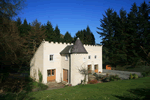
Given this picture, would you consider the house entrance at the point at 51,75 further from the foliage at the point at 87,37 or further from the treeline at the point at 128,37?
the foliage at the point at 87,37

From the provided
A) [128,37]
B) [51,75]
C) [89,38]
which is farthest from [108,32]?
[51,75]

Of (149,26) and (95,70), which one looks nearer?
(95,70)

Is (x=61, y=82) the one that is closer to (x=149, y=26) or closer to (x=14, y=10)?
(x=14, y=10)

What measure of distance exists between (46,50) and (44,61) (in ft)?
6.05

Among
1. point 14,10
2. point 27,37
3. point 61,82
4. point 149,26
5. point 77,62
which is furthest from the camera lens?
point 27,37

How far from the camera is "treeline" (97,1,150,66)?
27.5 metres

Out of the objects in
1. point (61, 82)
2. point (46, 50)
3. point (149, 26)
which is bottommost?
point (61, 82)

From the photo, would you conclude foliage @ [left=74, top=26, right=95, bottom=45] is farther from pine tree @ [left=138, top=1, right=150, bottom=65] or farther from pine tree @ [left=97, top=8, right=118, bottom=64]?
pine tree @ [left=138, top=1, right=150, bottom=65]

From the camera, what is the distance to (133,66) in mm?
27328

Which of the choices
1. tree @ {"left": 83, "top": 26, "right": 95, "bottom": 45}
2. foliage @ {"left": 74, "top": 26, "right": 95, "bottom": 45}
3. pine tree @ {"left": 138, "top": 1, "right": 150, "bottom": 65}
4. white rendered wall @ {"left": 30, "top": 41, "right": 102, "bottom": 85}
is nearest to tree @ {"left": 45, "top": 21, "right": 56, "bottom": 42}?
foliage @ {"left": 74, "top": 26, "right": 95, "bottom": 45}

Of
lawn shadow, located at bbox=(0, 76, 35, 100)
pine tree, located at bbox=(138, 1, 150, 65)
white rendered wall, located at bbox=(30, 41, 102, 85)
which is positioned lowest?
lawn shadow, located at bbox=(0, 76, 35, 100)

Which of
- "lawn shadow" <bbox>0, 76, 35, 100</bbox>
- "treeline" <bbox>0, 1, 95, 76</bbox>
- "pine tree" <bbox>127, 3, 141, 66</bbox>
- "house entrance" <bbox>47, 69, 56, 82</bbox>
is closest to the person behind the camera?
"lawn shadow" <bbox>0, 76, 35, 100</bbox>

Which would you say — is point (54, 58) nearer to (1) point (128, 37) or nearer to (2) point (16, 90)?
(2) point (16, 90)

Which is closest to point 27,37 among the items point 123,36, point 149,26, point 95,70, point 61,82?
point 61,82
